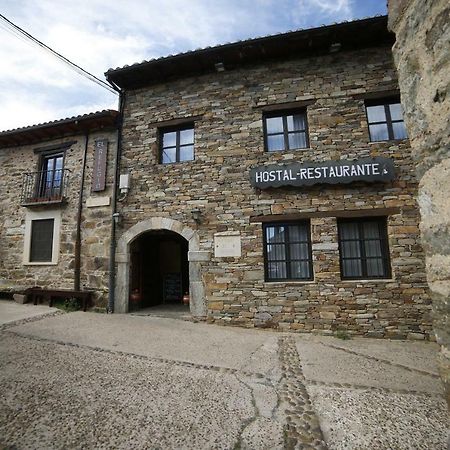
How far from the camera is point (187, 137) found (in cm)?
657

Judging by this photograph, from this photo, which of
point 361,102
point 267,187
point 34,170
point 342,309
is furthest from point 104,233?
point 361,102

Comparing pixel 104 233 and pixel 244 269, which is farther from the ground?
pixel 104 233

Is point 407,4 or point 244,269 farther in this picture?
point 244,269

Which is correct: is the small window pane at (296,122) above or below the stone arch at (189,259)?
above

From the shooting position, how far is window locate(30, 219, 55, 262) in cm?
708

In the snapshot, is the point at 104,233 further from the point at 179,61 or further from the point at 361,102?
the point at 361,102

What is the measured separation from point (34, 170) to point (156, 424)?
8023mm

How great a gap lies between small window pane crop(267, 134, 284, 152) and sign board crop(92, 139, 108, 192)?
410 cm

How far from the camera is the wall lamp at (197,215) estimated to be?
5852 millimetres

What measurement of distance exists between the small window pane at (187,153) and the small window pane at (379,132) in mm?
4012

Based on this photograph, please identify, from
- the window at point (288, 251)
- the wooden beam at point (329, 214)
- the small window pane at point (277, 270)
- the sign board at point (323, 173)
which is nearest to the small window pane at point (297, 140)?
the sign board at point (323, 173)

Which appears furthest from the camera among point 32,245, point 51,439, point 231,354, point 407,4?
point 32,245

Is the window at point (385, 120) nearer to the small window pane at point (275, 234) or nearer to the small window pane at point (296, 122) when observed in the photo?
the small window pane at point (296, 122)

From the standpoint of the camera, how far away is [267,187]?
5.62 meters
